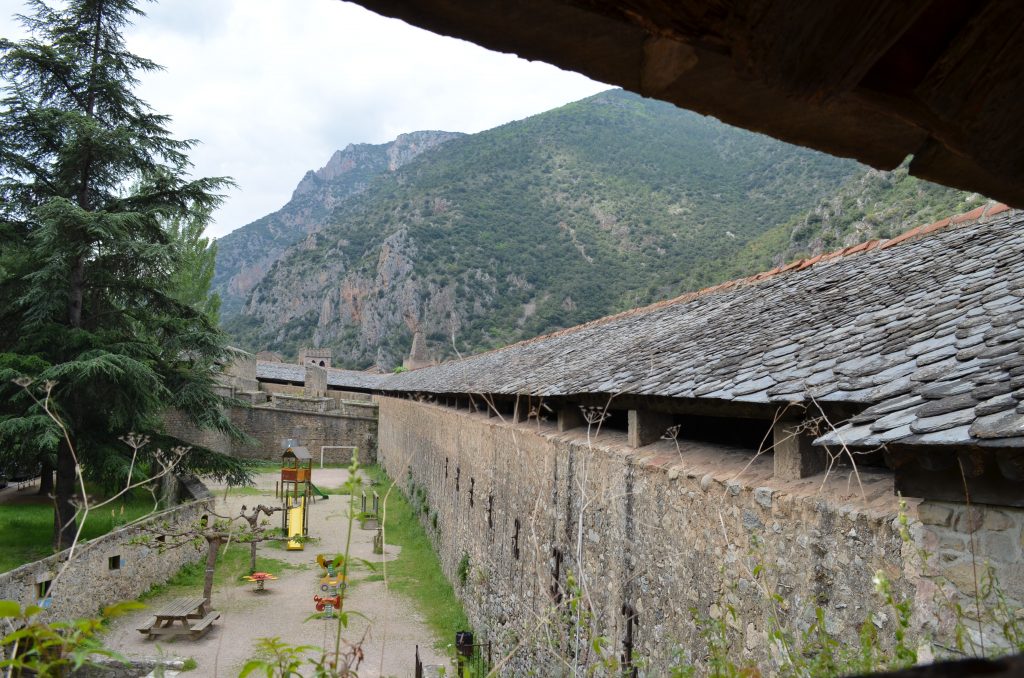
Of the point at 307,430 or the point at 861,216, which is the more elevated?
the point at 861,216

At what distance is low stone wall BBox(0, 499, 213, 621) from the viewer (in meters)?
8.77


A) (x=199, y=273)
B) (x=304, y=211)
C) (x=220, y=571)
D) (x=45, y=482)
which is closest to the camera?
(x=220, y=571)

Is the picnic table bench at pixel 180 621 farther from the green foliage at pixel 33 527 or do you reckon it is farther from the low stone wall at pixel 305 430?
the low stone wall at pixel 305 430

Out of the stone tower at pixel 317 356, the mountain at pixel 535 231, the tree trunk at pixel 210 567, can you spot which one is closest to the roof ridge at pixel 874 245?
the tree trunk at pixel 210 567

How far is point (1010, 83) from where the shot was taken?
4.13 feet

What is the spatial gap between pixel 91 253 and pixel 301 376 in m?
35.3

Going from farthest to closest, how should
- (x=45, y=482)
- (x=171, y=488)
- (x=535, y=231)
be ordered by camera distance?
1. (x=535, y=231)
2. (x=45, y=482)
3. (x=171, y=488)

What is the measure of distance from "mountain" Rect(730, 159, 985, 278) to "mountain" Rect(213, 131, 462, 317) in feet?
293

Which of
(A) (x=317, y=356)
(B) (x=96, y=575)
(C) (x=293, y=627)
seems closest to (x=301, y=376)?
(A) (x=317, y=356)

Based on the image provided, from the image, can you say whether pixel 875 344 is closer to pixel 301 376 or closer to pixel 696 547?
pixel 696 547

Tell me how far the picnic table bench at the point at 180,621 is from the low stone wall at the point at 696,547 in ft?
16.2

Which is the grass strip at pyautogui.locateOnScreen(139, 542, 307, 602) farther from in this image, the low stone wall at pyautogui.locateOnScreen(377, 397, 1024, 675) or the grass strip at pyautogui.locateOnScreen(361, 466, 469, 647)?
the low stone wall at pyautogui.locateOnScreen(377, 397, 1024, 675)

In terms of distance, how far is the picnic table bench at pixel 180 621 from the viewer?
33.4ft

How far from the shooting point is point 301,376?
49438 millimetres
